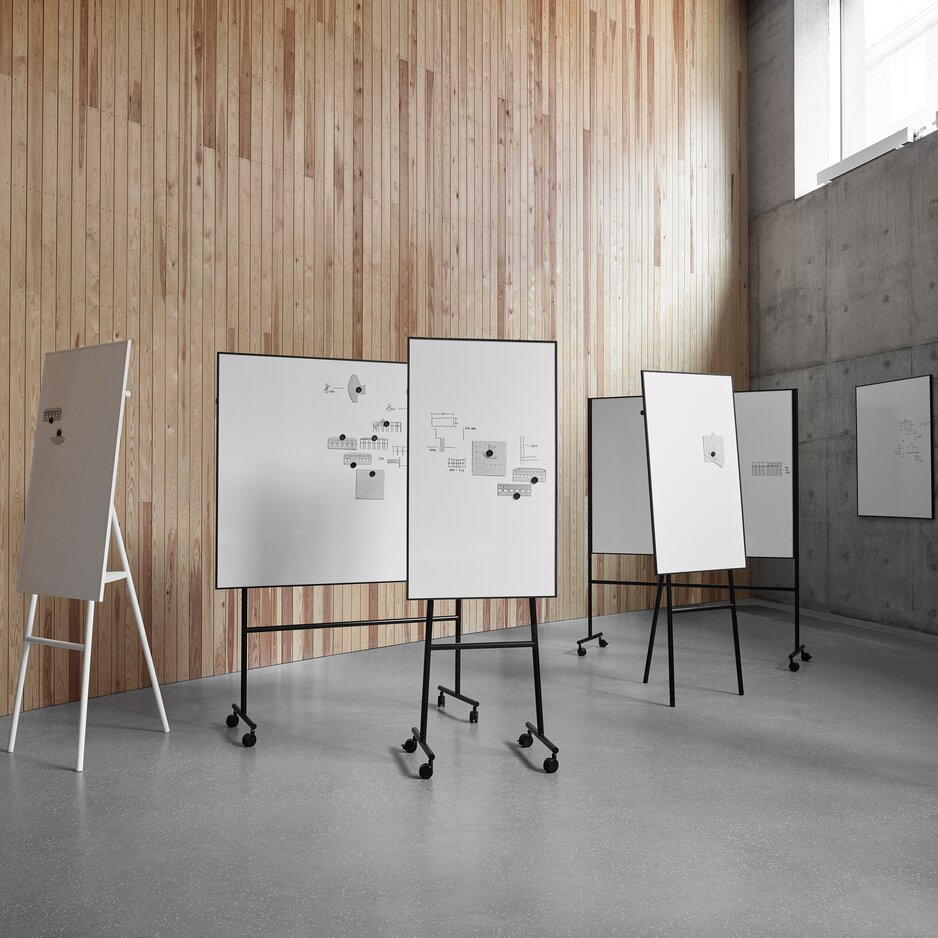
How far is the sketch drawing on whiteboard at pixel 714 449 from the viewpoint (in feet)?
14.5

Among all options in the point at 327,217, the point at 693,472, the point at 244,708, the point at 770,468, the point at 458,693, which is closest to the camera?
the point at 244,708

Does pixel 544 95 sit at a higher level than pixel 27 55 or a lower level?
higher

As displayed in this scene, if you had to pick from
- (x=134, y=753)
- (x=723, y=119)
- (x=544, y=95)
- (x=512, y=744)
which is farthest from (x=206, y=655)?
(x=723, y=119)

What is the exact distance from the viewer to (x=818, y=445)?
700 cm

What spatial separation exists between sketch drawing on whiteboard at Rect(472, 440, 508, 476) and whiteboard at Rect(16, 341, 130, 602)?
1.49 m

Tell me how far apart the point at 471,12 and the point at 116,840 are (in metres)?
5.83

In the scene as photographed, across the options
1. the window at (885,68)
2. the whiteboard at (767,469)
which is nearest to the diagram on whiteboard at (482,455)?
the whiteboard at (767,469)

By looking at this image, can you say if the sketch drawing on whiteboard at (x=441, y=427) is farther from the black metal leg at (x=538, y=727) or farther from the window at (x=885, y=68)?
the window at (x=885, y=68)

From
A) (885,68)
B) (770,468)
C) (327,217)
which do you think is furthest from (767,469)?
(885,68)

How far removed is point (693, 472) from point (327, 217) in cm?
285

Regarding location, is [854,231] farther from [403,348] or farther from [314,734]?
[314,734]

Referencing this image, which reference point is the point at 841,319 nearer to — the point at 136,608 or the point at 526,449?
the point at 526,449

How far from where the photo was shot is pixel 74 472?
3.58 m

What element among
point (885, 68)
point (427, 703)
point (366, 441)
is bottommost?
point (427, 703)
